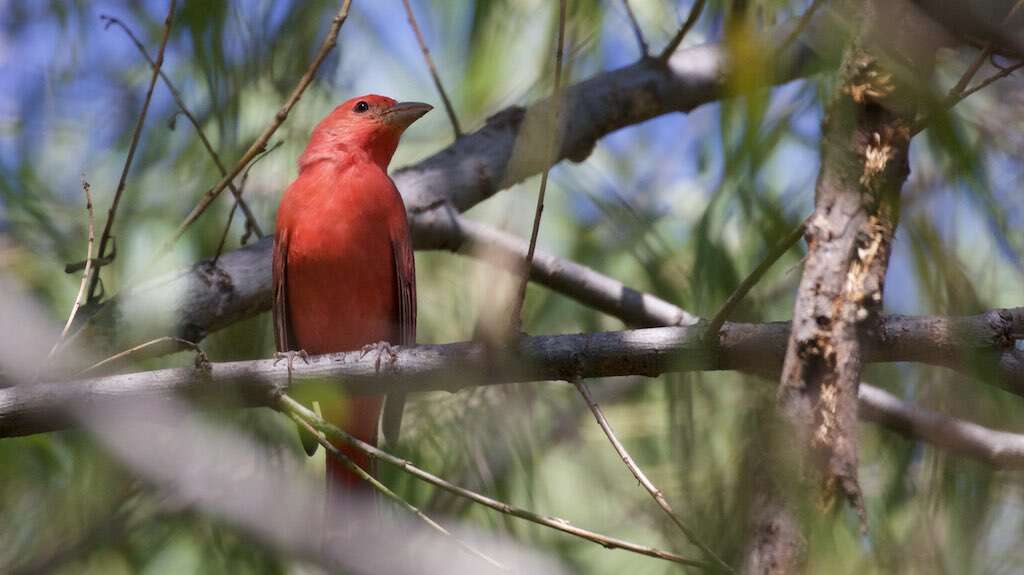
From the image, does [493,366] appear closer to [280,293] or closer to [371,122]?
[280,293]

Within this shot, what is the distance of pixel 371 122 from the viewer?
4.25m

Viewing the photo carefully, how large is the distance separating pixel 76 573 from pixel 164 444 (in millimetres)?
398

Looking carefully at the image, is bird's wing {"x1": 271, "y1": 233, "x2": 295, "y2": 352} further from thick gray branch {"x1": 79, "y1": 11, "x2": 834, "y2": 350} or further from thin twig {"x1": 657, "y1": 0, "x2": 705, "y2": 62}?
thin twig {"x1": 657, "y1": 0, "x2": 705, "y2": 62}

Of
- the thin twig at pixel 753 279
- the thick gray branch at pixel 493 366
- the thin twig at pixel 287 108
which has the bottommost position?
the thick gray branch at pixel 493 366

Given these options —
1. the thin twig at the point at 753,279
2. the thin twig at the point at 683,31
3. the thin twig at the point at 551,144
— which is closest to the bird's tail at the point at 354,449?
the thin twig at the point at 551,144

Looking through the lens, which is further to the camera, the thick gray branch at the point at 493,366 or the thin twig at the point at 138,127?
the thin twig at the point at 138,127

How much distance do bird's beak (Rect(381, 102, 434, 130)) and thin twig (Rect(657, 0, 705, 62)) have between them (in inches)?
38.8

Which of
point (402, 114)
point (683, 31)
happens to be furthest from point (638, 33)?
point (402, 114)

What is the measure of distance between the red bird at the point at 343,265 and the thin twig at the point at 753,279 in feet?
5.79

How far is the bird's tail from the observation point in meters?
3.21

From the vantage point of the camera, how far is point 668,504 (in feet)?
5.46

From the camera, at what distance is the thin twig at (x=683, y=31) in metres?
2.96

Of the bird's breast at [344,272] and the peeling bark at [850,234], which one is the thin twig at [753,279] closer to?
the peeling bark at [850,234]

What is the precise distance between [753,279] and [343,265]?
7.50 feet
